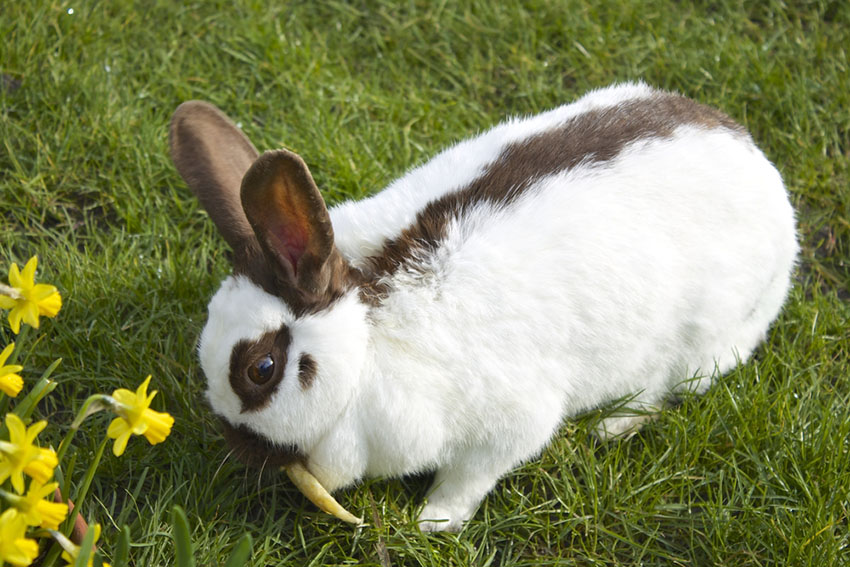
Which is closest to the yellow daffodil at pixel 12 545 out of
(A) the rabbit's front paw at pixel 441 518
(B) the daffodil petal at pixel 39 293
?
(B) the daffodil petal at pixel 39 293

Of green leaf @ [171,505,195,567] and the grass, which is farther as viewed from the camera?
the grass

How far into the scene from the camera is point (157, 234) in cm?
351

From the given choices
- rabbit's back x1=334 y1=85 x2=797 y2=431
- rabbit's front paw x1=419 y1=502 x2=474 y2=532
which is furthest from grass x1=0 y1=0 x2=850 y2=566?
rabbit's back x1=334 y1=85 x2=797 y2=431

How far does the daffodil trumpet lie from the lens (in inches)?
104

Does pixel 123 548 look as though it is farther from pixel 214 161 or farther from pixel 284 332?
pixel 214 161

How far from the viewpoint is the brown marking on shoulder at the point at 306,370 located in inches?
96.5

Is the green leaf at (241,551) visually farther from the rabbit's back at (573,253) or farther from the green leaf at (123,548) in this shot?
the rabbit's back at (573,253)

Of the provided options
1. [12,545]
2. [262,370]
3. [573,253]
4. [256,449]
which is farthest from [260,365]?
[573,253]

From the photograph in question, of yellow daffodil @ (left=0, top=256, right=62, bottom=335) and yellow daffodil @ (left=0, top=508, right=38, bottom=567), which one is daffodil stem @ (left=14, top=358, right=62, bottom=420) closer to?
yellow daffodil @ (left=0, top=256, right=62, bottom=335)

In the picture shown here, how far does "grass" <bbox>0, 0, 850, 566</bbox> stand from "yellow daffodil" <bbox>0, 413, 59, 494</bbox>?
29.1 inches

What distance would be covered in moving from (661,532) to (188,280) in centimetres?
171

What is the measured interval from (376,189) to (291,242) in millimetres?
1279

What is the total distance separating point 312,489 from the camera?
8.70 feet

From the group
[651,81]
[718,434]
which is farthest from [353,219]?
[651,81]
